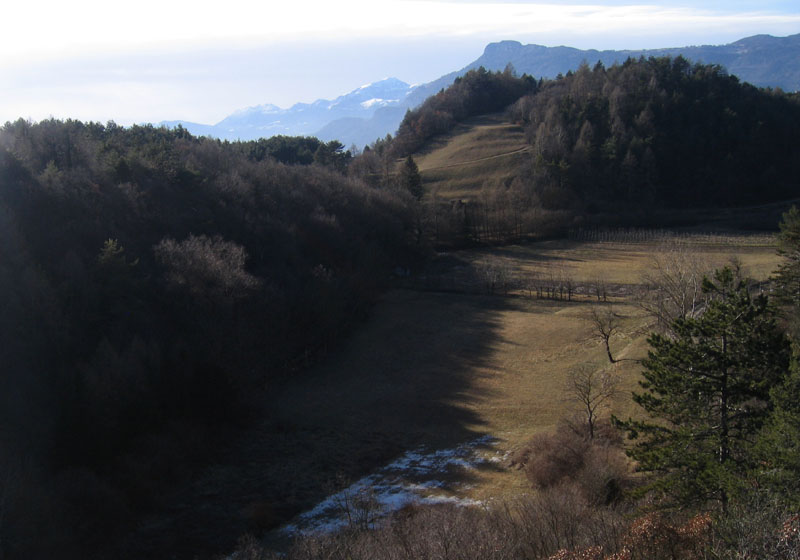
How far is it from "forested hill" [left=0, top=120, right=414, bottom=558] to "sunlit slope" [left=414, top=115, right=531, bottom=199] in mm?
35770

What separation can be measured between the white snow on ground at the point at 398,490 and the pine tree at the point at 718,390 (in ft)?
28.9

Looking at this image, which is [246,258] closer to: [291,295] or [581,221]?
[291,295]

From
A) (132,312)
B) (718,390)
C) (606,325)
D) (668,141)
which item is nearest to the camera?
(718,390)

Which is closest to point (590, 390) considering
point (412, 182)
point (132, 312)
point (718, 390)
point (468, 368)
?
point (468, 368)

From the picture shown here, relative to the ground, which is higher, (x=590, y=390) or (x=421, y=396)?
(x=590, y=390)

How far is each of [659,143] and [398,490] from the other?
84.9 m

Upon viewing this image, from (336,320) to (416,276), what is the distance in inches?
704

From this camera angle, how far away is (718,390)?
1370 centimetres

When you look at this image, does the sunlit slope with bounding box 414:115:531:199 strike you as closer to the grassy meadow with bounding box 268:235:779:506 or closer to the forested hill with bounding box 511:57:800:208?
the forested hill with bounding box 511:57:800:208

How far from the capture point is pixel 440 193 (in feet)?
280

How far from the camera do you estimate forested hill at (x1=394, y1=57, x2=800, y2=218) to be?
8688 centimetres

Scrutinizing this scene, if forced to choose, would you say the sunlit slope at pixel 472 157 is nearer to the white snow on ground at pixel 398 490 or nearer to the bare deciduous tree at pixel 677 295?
the bare deciduous tree at pixel 677 295

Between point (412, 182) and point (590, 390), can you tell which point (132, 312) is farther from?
point (412, 182)

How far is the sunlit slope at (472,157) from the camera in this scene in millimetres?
87625
